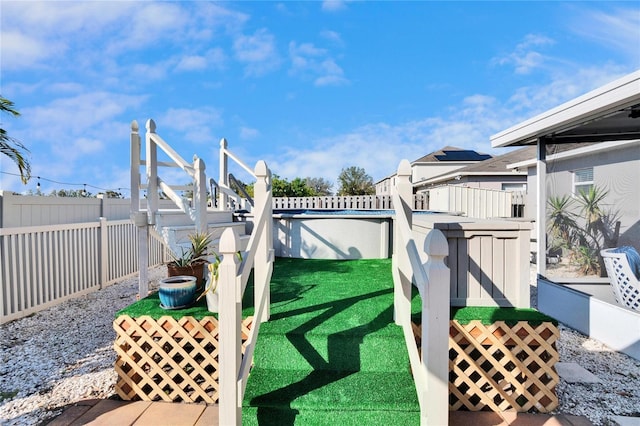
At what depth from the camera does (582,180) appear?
15.5 feet

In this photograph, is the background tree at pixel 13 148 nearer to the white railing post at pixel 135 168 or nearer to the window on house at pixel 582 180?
the white railing post at pixel 135 168

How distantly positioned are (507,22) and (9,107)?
9281mm

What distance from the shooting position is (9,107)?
457 cm

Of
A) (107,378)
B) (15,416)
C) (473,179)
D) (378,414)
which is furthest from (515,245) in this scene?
(473,179)

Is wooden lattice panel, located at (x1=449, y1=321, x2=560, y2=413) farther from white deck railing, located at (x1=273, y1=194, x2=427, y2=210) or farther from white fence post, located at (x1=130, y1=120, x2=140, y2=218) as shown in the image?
white deck railing, located at (x1=273, y1=194, x2=427, y2=210)

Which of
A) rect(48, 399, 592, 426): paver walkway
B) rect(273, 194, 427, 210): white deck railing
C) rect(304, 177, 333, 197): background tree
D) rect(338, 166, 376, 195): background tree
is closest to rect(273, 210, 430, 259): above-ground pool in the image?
rect(48, 399, 592, 426): paver walkway

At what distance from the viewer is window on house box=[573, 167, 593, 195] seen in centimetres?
469

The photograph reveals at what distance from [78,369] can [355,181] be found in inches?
1089

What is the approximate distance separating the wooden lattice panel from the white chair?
7.33ft

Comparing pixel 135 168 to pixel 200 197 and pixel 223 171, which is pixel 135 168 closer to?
pixel 200 197

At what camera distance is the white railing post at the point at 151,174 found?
4.29 metres

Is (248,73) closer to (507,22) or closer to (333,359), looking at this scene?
(507,22)

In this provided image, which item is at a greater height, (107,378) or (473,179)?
(473,179)

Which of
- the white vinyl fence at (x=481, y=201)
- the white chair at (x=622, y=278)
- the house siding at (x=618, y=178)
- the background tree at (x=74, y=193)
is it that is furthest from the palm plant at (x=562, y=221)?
the background tree at (x=74, y=193)
